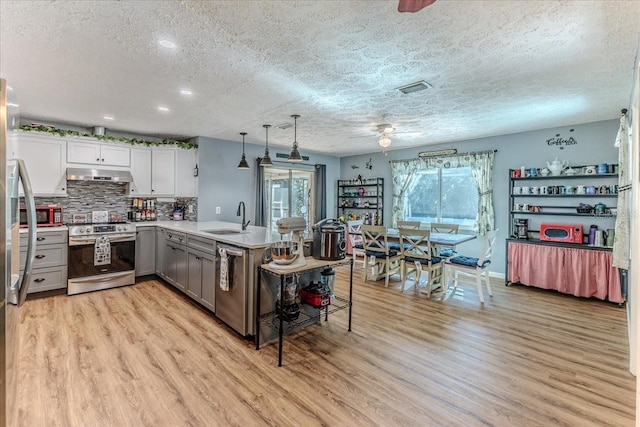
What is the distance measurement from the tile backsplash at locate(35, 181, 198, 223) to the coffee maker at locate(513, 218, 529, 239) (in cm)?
535

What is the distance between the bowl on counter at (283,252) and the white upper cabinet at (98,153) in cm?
364

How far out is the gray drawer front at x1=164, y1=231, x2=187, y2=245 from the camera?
13.4 ft

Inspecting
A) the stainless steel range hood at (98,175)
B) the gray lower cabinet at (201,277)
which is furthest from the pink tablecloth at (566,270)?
the stainless steel range hood at (98,175)

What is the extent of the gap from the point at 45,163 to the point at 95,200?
2.85 ft

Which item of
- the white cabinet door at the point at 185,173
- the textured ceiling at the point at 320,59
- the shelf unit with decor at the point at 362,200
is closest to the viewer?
the textured ceiling at the point at 320,59

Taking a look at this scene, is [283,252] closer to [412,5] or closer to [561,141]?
[412,5]

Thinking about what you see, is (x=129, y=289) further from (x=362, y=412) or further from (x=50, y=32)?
(x=362, y=412)

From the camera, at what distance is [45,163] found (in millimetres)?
4352

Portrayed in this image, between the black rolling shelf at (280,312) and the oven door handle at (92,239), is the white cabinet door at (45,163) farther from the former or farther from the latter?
the black rolling shelf at (280,312)

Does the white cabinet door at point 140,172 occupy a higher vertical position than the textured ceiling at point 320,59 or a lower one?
lower

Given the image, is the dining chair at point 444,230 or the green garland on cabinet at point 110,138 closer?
the green garland on cabinet at point 110,138

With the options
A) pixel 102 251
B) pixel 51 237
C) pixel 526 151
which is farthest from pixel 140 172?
pixel 526 151

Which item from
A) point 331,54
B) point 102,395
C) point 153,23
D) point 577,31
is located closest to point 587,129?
point 577,31

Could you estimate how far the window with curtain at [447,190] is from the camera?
5629 millimetres
